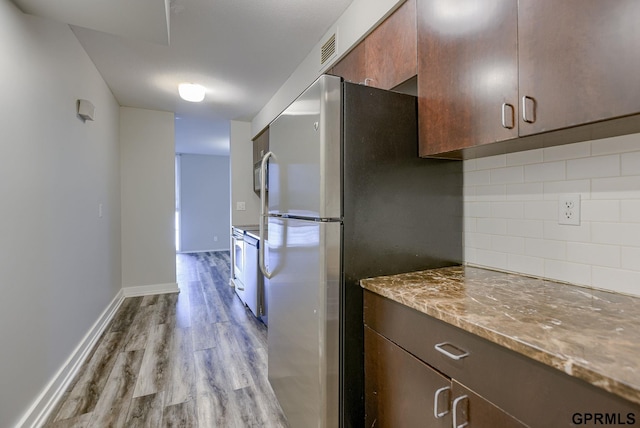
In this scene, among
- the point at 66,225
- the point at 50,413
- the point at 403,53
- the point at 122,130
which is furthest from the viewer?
the point at 122,130

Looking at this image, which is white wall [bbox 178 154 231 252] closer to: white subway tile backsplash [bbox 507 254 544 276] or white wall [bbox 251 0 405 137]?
white wall [bbox 251 0 405 137]

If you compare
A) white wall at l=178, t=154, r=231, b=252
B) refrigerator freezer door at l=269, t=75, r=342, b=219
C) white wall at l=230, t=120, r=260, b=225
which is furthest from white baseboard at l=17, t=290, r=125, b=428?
white wall at l=178, t=154, r=231, b=252

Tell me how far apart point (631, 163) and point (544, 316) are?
615 millimetres

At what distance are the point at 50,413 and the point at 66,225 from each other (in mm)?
1135

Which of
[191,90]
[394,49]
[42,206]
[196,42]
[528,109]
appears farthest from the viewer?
[191,90]

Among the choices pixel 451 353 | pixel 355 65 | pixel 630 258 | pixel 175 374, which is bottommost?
pixel 175 374

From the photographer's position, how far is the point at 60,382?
191 centimetres

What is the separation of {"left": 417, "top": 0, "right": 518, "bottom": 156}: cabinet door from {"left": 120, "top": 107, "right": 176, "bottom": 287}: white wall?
3838mm

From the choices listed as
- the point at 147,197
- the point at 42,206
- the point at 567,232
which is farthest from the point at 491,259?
the point at 147,197

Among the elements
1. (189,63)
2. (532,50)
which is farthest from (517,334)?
(189,63)

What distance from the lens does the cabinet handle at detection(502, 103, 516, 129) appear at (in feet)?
3.18

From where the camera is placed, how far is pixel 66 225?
2.11 metres

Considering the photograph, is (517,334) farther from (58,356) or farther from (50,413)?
(58,356)

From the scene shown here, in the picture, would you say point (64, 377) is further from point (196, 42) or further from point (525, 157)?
point (525, 157)
